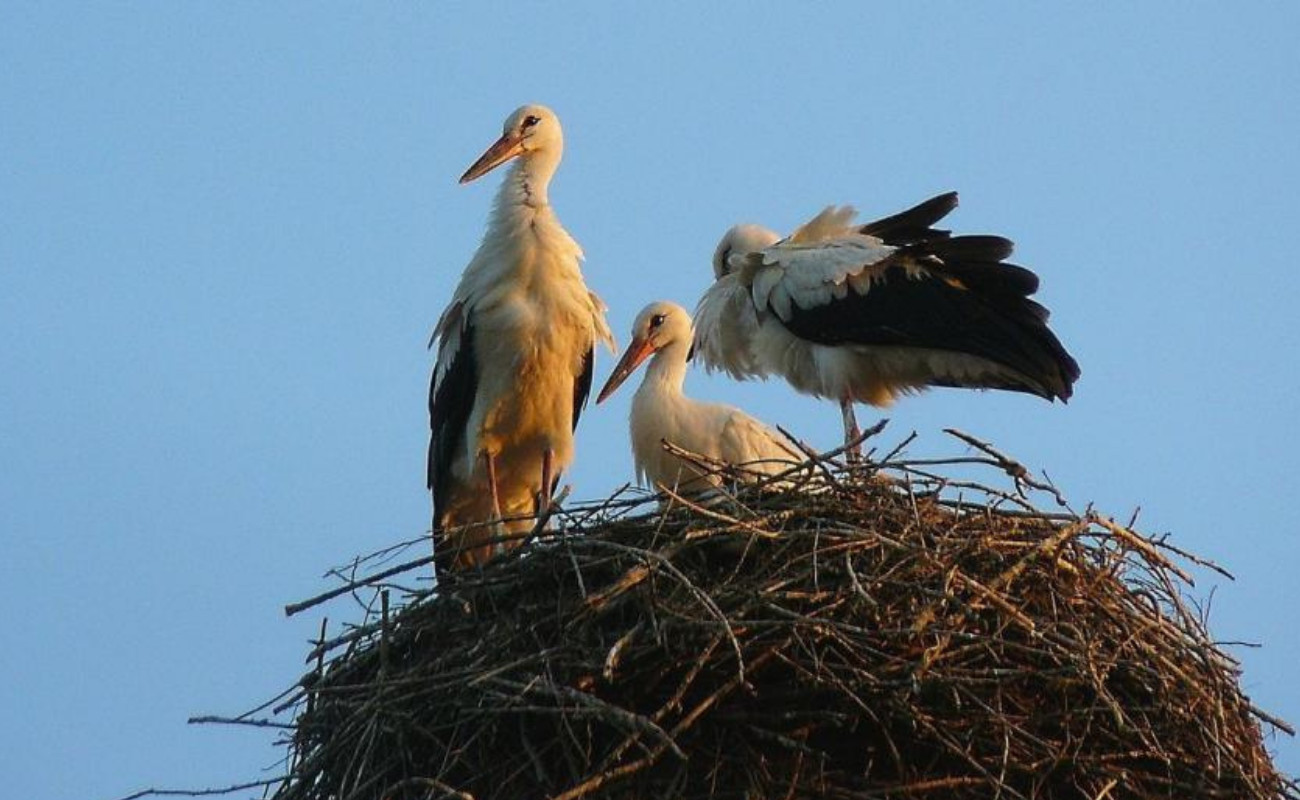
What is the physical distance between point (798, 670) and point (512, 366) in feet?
9.65

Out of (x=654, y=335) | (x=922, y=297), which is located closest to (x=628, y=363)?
(x=654, y=335)

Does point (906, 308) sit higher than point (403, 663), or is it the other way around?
point (906, 308)

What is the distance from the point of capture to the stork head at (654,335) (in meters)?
8.68

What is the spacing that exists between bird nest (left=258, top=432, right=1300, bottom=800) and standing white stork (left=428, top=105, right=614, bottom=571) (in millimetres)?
2061

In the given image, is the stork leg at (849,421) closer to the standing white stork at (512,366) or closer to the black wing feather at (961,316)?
the black wing feather at (961,316)

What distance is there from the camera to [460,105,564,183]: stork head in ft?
30.0

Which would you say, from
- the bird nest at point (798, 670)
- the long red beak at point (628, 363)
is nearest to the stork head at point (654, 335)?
the long red beak at point (628, 363)

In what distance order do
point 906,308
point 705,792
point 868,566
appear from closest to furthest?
point 705,792, point 868,566, point 906,308

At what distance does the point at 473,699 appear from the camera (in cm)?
615

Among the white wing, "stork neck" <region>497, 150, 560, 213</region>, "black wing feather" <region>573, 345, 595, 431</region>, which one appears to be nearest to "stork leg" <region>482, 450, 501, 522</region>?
"black wing feather" <region>573, 345, 595, 431</region>

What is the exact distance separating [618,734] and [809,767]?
0.50 meters

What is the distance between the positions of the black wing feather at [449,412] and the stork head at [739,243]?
1.17 meters

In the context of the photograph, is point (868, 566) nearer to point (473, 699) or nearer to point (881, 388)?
point (473, 699)

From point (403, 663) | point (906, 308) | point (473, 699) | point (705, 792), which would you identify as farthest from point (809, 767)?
point (906, 308)
